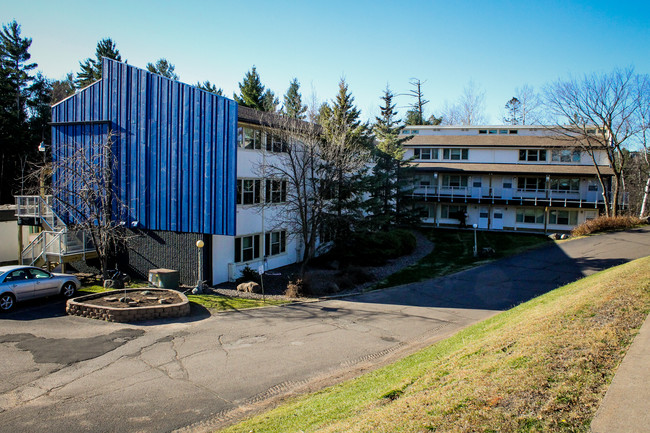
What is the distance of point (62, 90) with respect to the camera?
58312 mm

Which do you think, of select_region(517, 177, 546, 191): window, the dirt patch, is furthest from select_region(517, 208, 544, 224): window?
the dirt patch

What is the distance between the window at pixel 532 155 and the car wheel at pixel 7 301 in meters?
38.3

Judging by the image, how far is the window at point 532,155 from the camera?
129 feet

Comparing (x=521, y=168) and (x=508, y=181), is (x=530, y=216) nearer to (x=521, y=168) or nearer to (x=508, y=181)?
(x=508, y=181)

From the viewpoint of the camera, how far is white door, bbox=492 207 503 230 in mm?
39594

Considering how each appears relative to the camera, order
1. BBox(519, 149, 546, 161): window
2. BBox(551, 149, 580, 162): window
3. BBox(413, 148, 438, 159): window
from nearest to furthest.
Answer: BBox(551, 149, 580, 162): window < BBox(519, 149, 546, 161): window < BBox(413, 148, 438, 159): window

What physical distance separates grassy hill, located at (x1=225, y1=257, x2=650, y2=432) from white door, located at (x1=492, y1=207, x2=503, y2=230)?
2953cm

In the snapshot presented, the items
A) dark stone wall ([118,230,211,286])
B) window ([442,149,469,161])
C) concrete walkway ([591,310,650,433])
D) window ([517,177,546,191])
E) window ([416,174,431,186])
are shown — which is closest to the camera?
concrete walkway ([591,310,650,433])

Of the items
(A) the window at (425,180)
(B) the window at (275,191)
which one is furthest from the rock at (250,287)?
(A) the window at (425,180)

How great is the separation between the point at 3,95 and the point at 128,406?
43.6 m

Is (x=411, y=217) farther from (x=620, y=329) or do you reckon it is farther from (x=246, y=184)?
(x=620, y=329)

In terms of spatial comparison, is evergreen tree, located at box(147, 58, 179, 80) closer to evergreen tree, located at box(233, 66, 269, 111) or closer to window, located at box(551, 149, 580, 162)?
evergreen tree, located at box(233, 66, 269, 111)

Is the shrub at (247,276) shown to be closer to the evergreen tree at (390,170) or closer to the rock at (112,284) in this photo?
the rock at (112,284)

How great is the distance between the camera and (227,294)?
19.3m
